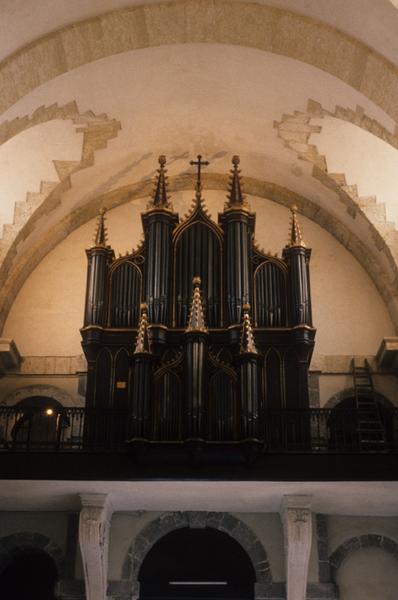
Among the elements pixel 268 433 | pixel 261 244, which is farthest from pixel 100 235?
pixel 268 433

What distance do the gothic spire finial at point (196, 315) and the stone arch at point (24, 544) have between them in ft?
15.0

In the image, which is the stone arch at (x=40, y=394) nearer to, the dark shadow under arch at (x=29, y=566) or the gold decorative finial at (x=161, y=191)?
the dark shadow under arch at (x=29, y=566)

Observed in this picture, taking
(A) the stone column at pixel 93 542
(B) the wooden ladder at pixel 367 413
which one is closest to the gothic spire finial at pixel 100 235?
(A) the stone column at pixel 93 542

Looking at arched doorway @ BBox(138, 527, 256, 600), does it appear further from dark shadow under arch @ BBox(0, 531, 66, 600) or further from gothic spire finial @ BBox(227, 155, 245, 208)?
gothic spire finial @ BBox(227, 155, 245, 208)

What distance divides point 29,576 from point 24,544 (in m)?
0.57

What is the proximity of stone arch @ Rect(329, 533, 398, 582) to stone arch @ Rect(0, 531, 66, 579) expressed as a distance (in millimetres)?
4771

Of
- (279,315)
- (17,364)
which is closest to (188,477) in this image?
(279,315)

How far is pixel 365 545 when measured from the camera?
1528 centimetres

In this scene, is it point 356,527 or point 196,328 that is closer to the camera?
point 196,328

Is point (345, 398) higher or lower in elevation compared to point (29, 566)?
higher

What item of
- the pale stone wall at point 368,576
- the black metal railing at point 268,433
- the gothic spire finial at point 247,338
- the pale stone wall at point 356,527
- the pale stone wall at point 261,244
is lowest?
the pale stone wall at point 368,576

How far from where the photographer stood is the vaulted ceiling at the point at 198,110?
12.5 metres

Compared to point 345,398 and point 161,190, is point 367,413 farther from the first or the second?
point 161,190

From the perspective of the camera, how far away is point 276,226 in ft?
59.5
